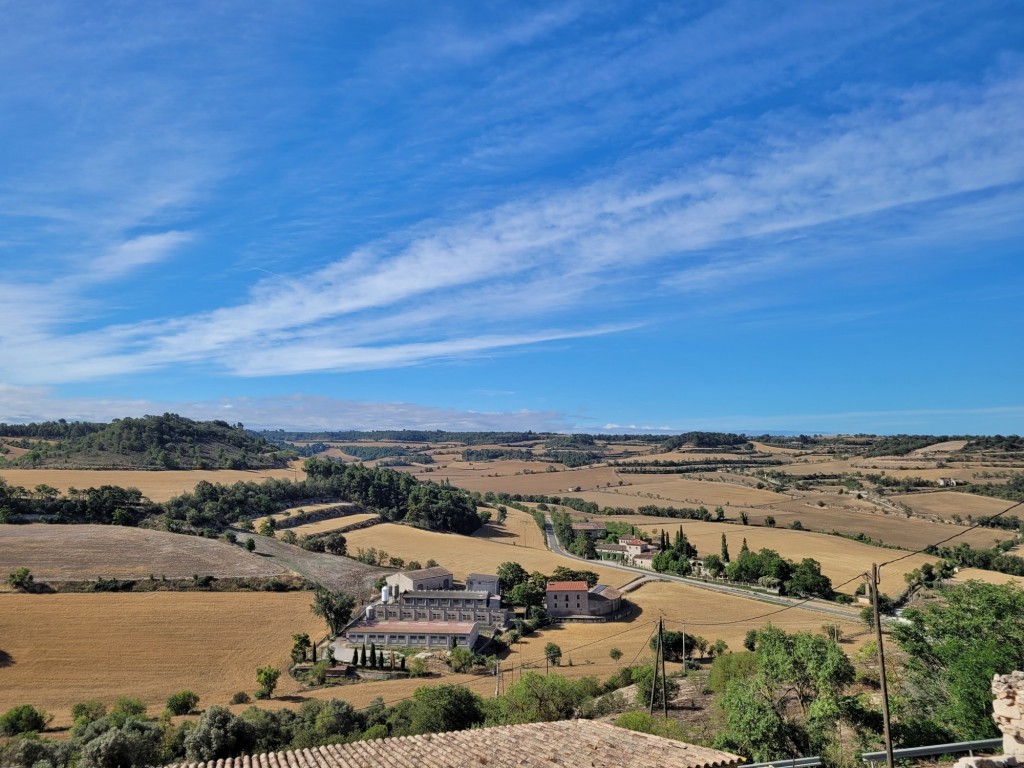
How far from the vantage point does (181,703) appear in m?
31.2

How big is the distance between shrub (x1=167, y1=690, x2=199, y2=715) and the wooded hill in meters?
81.4

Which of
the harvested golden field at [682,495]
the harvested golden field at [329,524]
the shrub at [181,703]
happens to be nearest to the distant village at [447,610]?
the shrub at [181,703]

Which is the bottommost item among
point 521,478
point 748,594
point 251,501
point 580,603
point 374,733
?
point 748,594

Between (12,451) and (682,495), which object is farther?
(12,451)

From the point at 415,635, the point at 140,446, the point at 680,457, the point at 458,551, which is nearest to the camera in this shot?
the point at 415,635

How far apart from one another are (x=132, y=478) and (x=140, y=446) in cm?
2830

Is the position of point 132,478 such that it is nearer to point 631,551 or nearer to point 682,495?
point 631,551

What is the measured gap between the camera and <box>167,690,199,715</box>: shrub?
3100 centimetres

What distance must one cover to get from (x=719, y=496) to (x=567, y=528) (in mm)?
37830

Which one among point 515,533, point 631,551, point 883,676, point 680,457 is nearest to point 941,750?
point 883,676

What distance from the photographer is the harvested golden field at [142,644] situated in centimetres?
3409

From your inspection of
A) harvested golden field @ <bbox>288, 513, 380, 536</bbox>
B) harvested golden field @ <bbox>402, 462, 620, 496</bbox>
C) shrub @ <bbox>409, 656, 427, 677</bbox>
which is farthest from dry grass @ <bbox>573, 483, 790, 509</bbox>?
shrub @ <bbox>409, 656, 427, 677</bbox>

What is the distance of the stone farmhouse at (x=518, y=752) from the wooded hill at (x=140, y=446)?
10271cm

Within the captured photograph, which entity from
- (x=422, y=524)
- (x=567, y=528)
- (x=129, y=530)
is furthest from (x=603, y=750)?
(x=422, y=524)
